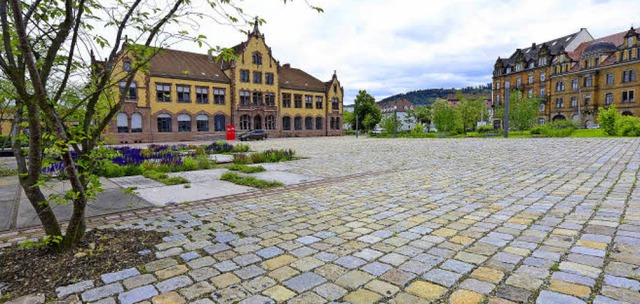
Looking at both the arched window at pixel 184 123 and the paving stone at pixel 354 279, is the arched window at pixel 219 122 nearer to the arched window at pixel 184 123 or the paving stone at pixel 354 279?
the arched window at pixel 184 123

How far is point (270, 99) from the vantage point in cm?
5281

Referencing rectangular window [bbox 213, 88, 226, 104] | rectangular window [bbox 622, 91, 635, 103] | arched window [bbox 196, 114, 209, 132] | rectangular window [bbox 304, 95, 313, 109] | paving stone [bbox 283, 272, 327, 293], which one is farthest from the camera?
rectangular window [bbox 304, 95, 313, 109]

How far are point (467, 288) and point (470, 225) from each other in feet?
6.44

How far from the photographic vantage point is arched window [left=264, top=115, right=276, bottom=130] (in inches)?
2062

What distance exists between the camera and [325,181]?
8.88 meters

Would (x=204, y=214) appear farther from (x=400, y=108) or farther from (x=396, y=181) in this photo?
(x=400, y=108)

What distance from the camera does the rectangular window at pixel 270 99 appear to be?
172ft

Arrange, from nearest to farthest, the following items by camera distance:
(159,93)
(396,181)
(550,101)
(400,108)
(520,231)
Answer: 1. (520,231)
2. (396,181)
3. (159,93)
4. (550,101)
5. (400,108)

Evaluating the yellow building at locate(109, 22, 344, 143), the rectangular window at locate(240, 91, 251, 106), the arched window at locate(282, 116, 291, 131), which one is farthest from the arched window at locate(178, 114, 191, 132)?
the arched window at locate(282, 116, 291, 131)

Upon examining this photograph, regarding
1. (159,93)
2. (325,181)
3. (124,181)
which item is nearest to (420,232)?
(325,181)

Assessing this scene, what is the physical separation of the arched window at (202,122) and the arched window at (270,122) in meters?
9.06

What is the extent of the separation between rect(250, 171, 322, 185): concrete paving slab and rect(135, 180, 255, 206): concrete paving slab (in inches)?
47.9

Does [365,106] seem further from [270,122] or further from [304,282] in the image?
[304,282]

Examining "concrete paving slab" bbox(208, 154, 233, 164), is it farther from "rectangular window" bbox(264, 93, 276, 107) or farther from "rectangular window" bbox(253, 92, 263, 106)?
"rectangular window" bbox(264, 93, 276, 107)
